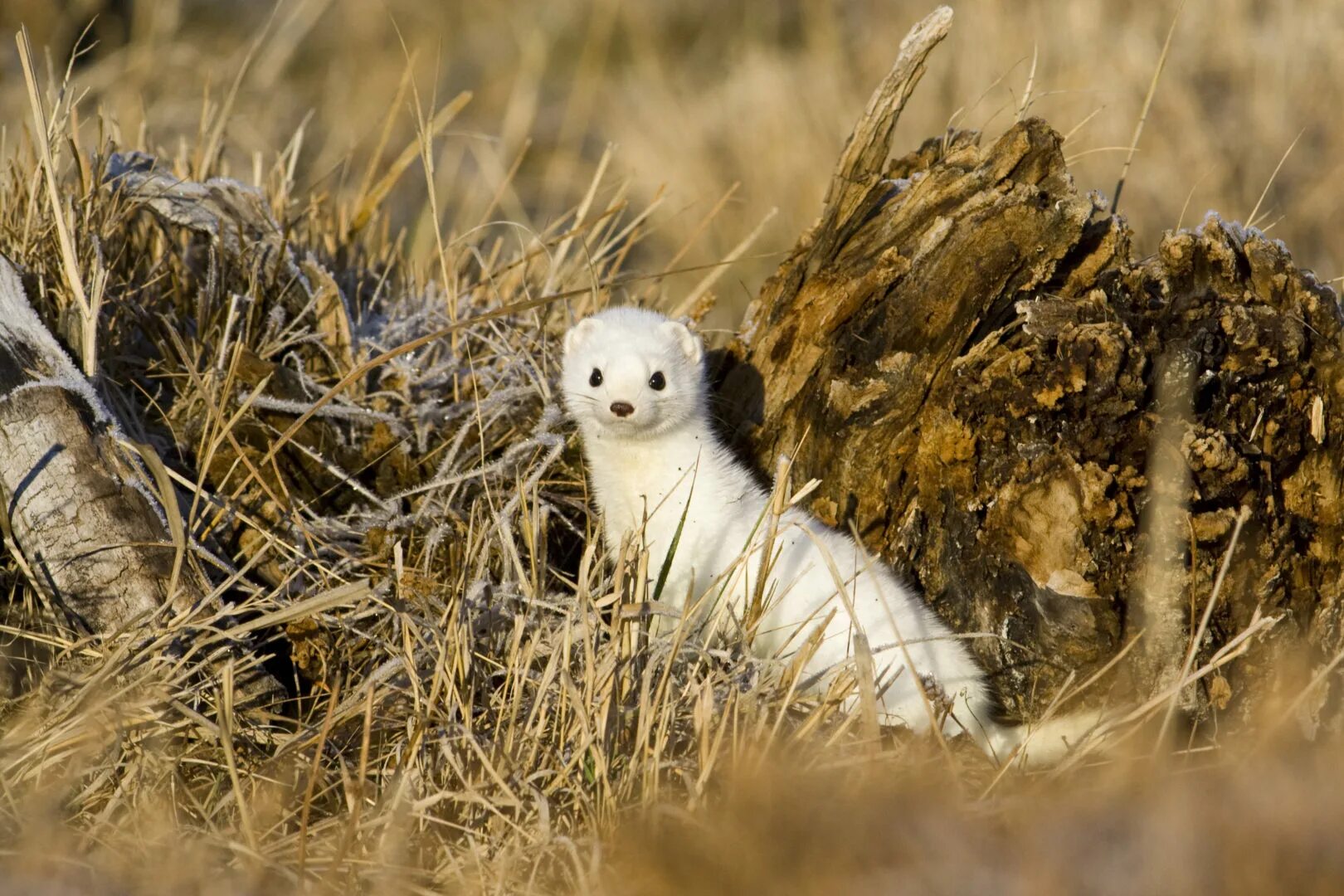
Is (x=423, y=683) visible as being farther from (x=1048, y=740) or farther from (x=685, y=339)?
(x=1048, y=740)

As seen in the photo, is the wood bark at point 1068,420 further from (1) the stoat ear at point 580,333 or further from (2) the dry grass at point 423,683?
(1) the stoat ear at point 580,333

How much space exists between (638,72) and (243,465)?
8989 millimetres

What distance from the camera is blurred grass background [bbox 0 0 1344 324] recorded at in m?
7.24

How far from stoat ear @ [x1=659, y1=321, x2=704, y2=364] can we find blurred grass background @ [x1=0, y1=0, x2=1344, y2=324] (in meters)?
1.05

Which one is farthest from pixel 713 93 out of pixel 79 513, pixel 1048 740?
pixel 1048 740

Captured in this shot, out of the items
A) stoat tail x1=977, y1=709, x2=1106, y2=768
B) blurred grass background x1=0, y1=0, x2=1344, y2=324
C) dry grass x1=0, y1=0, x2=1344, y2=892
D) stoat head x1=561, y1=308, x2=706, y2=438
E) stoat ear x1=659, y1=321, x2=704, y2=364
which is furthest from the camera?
blurred grass background x1=0, y1=0, x2=1344, y2=324

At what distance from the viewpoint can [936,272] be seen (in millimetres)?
3170

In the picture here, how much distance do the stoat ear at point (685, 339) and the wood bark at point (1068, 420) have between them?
29 cm

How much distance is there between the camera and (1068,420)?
2863mm

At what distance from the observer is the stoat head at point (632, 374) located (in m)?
3.16

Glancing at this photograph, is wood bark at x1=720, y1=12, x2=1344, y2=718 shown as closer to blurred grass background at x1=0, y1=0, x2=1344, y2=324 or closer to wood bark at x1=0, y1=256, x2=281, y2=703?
blurred grass background at x1=0, y1=0, x2=1344, y2=324

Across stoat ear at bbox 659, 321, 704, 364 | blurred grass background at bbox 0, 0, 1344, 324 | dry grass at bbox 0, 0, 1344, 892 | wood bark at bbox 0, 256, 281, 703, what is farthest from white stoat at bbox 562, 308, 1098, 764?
blurred grass background at bbox 0, 0, 1344, 324

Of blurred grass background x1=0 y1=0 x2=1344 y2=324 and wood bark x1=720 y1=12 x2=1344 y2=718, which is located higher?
blurred grass background x1=0 y1=0 x2=1344 y2=324

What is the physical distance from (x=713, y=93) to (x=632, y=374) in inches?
296
